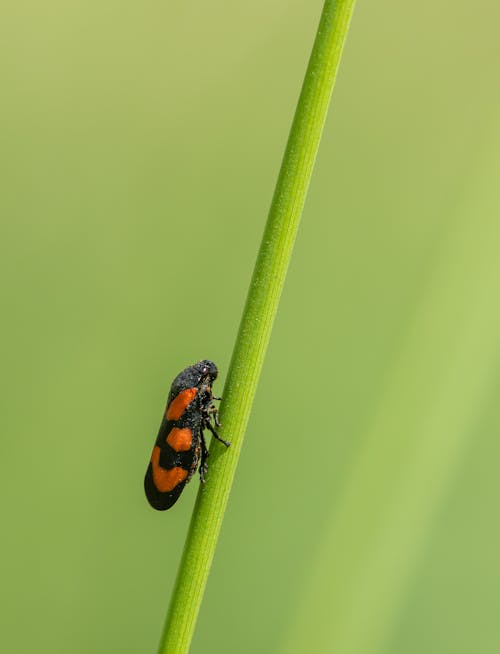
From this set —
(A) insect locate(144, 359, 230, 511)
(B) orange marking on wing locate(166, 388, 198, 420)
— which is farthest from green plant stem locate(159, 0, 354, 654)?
(B) orange marking on wing locate(166, 388, 198, 420)

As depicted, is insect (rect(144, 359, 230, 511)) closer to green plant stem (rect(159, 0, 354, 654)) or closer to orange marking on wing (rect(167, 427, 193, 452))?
orange marking on wing (rect(167, 427, 193, 452))

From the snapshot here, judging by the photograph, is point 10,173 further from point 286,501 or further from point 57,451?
point 286,501

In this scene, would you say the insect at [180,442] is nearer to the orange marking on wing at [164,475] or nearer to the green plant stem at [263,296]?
the orange marking on wing at [164,475]

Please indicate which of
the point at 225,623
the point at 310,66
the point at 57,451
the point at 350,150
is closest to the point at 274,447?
the point at 225,623

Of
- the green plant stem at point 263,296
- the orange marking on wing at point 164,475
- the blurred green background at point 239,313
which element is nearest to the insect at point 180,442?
the orange marking on wing at point 164,475

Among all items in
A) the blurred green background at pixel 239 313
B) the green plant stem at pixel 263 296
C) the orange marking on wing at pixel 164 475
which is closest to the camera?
the green plant stem at pixel 263 296

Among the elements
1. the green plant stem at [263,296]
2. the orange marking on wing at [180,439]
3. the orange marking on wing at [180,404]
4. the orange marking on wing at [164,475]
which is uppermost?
the green plant stem at [263,296]
